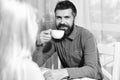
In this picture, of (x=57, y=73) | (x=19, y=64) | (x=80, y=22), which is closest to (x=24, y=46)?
Result: (x=19, y=64)

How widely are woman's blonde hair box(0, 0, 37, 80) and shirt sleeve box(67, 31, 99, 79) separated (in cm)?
77

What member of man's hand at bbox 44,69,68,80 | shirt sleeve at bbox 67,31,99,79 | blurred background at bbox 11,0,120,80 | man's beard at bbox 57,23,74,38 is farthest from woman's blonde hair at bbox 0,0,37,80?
blurred background at bbox 11,0,120,80

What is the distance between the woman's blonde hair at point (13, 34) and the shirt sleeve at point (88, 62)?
772 millimetres

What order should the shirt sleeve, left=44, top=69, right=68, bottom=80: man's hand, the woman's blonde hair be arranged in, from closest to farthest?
1. the woman's blonde hair
2. left=44, top=69, right=68, bottom=80: man's hand
3. the shirt sleeve

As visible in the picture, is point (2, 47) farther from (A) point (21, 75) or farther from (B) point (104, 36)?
(B) point (104, 36)

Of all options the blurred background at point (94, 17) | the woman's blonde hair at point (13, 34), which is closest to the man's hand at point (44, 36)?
the blurred background at point (94, 17)

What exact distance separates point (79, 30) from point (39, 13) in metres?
0.52

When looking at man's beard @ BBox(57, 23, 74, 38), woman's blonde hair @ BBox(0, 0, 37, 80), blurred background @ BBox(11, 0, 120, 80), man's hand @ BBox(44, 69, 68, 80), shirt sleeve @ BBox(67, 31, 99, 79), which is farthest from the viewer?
blurred background @ BBox(11, 0, 120, 80)

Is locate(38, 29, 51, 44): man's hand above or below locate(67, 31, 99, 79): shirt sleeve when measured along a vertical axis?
above

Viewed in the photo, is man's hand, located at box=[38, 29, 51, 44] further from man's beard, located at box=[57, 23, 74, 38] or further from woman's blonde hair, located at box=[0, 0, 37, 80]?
woman's blonde hair, located at box=[0, 0, 37, 80]

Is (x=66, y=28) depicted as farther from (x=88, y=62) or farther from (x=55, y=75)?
(x=55, y=75)

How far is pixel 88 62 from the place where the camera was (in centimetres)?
177

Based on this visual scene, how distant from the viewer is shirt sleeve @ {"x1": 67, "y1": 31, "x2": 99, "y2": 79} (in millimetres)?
1648

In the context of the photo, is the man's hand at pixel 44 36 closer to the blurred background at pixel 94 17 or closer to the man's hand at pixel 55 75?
the man's hand at pixel 55 75
